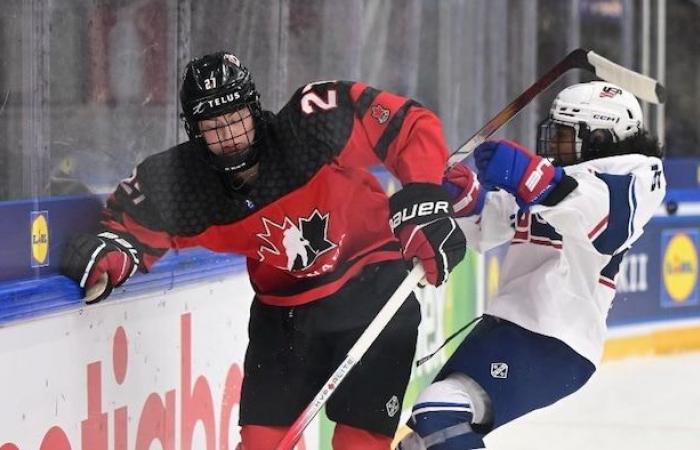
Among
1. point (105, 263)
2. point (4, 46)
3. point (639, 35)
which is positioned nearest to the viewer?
point (4, 46)

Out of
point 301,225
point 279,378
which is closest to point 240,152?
point 301,225

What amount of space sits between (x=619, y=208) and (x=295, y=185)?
1.99 ft

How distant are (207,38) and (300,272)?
29.0 inches

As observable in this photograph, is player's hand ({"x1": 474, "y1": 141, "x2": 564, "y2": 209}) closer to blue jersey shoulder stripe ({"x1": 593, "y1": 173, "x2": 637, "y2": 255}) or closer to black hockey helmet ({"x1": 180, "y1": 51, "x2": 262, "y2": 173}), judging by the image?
blue jersey shoulder stripe ({"x1": 593, "y1": 173, "x2": 637, "y2": 255})

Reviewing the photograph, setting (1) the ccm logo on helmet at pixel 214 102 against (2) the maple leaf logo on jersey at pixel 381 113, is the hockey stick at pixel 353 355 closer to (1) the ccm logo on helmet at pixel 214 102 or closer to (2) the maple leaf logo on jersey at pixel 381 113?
(2) the maple leaf logo on jersey at pixel 381 113

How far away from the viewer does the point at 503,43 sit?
5578mm

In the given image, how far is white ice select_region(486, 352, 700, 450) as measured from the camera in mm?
4363

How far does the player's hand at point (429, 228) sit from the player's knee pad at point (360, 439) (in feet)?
1.20

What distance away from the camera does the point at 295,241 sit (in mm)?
2818

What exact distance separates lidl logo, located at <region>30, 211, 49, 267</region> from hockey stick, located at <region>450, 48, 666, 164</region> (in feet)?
3.05

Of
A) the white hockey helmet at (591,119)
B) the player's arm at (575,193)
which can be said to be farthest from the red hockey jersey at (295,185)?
the white hockey helmet at (591,119)

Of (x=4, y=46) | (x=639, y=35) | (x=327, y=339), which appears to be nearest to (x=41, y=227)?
(x=4, y=46)

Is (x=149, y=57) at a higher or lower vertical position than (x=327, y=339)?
higher

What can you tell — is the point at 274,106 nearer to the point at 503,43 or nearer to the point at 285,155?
the point at 285,155
